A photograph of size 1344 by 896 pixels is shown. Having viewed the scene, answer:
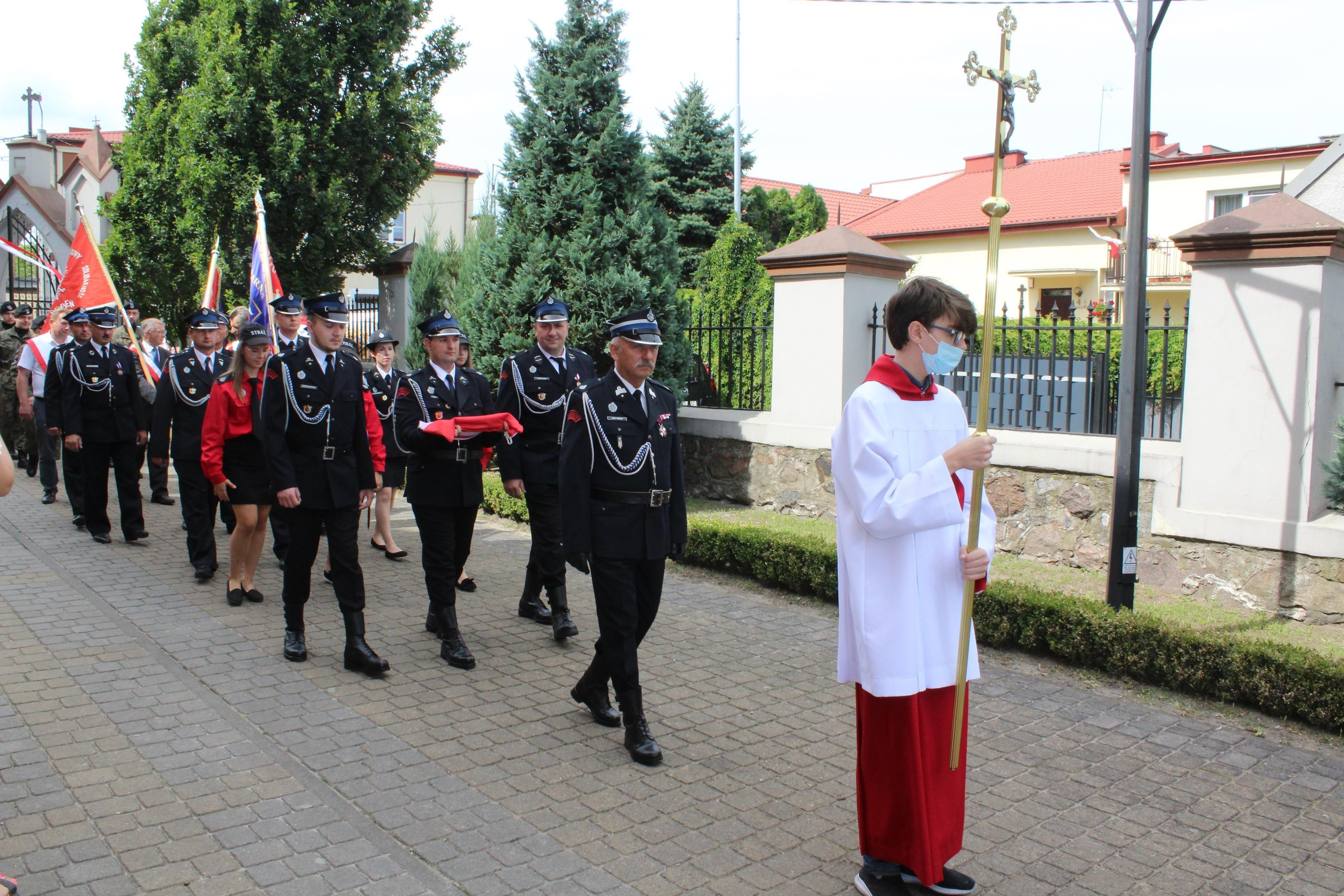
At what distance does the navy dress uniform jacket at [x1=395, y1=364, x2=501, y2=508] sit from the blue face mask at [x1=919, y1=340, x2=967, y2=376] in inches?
135

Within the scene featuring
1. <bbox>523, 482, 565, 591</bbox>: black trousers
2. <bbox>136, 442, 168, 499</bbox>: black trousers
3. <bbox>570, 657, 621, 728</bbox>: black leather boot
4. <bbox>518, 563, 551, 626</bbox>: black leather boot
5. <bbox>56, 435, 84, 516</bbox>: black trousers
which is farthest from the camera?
<bbox>136, 442, 168, 499</bbox>: black trousers

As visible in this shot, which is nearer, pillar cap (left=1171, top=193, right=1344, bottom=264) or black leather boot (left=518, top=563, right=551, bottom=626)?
pillar cap (left=1171, top=193, right=1344, bottom=264)

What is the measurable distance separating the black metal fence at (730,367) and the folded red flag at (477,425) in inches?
185

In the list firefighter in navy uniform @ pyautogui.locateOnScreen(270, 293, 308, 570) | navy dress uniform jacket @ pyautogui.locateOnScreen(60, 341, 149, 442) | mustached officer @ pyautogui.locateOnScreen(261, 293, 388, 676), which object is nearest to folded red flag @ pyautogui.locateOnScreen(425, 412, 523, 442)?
mustached officer @ pyautogui.locateOnScreen(261, 293, 388, 676)

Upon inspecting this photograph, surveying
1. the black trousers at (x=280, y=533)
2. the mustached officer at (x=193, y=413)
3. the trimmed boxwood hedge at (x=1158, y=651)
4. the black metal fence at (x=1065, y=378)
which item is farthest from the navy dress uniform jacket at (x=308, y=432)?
the black metal fence at (x=1065, y=378)

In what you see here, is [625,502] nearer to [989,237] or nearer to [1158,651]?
[989,237]

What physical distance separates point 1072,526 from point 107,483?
836cm

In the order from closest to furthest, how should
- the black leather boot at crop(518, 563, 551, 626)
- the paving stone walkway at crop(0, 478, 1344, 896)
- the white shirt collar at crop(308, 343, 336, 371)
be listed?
the paving stone walkway at crop(0, 478, 1344, 896) < the white shirt collar at crop(308, 343, 336, 371) < the black leather boot at crop(518, 563, 551, 626)

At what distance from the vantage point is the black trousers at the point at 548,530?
659 centimetres

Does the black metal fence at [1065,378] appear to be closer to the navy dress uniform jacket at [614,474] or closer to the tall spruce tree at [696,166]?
the navy dress uniform jacket at [614,474]

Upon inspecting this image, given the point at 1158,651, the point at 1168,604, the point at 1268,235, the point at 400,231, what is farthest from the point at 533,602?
the point at 400,231

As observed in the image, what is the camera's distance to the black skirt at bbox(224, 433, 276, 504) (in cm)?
729

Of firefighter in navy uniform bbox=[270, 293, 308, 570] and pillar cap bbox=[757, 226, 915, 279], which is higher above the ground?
pillar cap bbox=[757, 226, 915, 279]

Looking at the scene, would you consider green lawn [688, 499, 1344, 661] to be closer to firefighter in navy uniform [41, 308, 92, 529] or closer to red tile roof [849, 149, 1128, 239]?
firefighter in navy uniform [41, 308, 92, 529]
